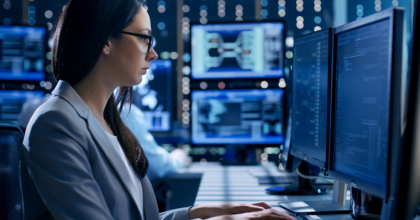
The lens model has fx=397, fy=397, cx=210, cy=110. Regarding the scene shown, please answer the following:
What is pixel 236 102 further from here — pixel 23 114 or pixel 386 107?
pixel 386 107

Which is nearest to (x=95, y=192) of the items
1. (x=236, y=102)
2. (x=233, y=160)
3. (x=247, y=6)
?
(x=236, y=102)

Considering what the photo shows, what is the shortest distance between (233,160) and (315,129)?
1311mm

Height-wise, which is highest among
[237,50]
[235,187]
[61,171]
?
[237,50]

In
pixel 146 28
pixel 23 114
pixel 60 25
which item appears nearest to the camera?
pixel 60 25

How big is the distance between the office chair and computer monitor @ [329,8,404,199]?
84 centimetres

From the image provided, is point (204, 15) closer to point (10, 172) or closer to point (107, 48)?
point (107, 48)

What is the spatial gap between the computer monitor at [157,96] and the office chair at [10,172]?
1580 mm

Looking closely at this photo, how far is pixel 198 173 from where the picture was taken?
226cm

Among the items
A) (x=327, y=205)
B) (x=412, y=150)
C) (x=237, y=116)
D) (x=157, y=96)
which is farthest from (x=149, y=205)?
(x=157, y=96)

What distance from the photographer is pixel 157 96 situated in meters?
2.62

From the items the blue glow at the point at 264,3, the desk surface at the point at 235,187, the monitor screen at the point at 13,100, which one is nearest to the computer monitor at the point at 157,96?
the desk surface at the point at 235,187

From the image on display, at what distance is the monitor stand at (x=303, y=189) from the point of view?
1.59m

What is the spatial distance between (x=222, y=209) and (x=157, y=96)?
63.0 inches

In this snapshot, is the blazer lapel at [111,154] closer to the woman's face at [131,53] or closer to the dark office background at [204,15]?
the woman's face at [131,53]
